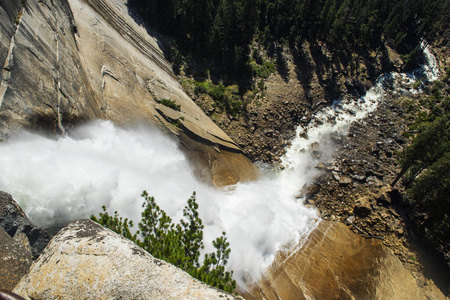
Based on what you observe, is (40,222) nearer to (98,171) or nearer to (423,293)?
(98,171)

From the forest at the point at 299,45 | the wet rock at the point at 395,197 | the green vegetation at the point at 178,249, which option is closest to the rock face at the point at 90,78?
the forest at the point at 299,45

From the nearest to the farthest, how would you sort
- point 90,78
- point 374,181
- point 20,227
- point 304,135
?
point 20,227 → point 90,78 → point 374,181 → point 304,135

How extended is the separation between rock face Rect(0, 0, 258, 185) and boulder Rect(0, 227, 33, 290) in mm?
6106

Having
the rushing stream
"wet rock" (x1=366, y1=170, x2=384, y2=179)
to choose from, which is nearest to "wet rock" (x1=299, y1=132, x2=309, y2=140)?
the rushing stream

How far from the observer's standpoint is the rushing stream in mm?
11094

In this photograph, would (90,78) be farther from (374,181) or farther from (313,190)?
(374,181)

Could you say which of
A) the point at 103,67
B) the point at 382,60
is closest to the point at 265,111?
the point at 103,67

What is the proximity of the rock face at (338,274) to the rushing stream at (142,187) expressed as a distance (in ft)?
4.08

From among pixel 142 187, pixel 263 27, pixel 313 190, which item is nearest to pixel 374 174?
pixel 313 190

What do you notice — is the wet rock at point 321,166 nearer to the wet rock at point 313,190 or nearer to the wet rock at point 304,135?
the wet rock at point 313,190

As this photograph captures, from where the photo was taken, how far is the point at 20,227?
7.34m

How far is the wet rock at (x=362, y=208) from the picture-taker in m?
23.2

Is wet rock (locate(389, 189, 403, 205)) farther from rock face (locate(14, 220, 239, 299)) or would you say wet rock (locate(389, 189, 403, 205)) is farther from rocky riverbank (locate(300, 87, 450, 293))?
rock face (locate(14, 220, 239, 299))

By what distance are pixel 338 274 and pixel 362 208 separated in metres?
8.26
